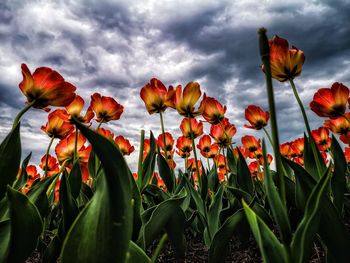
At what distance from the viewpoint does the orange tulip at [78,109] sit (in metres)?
2.26

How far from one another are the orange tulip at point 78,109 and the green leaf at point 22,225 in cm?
129

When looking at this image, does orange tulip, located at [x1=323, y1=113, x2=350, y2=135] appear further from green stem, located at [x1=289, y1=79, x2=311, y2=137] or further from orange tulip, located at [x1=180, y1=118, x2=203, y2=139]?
green stem, located at [x1=289, y1=79, x2=311, y2=137]

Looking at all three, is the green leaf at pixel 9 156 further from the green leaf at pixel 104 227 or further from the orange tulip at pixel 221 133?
the orange tulip at pixel 221 133

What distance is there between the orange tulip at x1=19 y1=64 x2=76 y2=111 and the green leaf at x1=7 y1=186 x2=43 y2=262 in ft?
1.98

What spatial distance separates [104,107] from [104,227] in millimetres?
1809

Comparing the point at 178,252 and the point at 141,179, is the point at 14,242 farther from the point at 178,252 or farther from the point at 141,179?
the point at 178,252

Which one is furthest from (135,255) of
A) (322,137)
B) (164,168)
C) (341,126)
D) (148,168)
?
(322,137)

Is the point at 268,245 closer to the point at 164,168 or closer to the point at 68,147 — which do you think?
the point at 164,168

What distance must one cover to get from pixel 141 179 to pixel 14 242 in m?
0.77

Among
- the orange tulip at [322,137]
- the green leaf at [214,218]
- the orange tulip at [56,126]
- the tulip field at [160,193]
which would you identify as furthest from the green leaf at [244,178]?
the orange tulip at [322,137]

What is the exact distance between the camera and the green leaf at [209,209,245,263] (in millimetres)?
1399

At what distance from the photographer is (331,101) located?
1.95 m

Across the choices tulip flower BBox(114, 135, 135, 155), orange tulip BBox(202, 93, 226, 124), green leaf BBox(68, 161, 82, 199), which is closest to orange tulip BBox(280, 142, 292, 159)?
orange tulip BBox(202, 93, 226, 124)

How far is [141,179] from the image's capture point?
1.71 m
